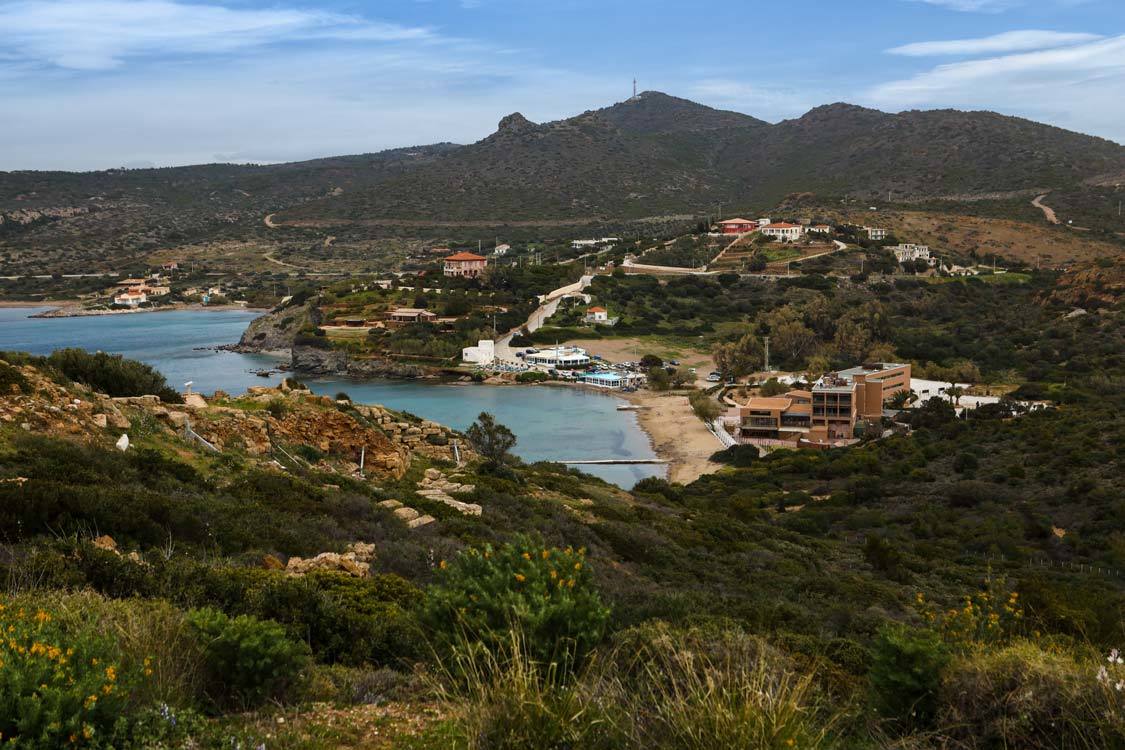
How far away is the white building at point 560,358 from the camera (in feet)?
167

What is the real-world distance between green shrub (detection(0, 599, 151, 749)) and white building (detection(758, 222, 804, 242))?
248 feet

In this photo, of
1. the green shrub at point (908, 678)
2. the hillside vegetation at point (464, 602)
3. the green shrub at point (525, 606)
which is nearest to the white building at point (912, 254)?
the hillside vegetation at point (464, 602)

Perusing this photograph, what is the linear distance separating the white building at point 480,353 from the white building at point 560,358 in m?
2.14

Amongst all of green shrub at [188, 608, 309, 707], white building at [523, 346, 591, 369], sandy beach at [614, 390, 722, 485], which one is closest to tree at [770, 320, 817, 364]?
sandy beach at [614, 390, 722, 485]

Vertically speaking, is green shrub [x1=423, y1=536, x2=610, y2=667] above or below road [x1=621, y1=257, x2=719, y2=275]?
above

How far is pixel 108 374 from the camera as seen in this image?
45.0 ft

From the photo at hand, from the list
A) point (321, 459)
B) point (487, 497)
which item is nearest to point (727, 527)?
point (487, 497)

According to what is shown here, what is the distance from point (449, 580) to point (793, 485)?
21.8 metres

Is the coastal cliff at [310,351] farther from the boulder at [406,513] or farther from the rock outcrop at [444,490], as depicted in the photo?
the boulder at [406,513]

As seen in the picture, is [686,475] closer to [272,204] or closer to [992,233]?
[992,233]

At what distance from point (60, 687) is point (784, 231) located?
77222 mm

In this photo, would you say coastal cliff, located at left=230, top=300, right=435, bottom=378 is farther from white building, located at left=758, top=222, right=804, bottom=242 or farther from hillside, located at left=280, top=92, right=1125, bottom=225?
hillside, located at left=280, top=92, right=1125, bottom=225

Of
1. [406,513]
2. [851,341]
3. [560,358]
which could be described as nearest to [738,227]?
[851,341]

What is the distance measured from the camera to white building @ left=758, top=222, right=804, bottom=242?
75275 mm
